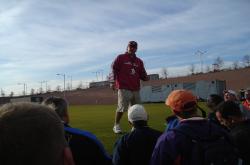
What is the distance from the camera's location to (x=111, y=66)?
12.3m

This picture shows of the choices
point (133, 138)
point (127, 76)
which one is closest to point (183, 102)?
point (133, 138)

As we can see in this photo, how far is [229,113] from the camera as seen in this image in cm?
586

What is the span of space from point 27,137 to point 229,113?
4349 mm

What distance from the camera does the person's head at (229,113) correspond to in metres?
5.81

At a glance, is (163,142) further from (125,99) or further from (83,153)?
(125,99)

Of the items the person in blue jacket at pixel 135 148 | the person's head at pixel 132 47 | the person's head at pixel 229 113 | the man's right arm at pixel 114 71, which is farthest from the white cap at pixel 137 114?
the man's right arm at pixel 114 71

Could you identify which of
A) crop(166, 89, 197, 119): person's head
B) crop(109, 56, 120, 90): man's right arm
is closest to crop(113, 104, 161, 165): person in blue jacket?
crop(166, 89, 197, 119): person's head

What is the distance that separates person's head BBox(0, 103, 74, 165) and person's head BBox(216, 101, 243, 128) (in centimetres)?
420

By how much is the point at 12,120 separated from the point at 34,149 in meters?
0.15

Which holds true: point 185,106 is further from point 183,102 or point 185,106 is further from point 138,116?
point 138,116

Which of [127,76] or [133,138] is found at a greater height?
[127,76]

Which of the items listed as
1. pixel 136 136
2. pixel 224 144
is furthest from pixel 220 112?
pixel 224 144

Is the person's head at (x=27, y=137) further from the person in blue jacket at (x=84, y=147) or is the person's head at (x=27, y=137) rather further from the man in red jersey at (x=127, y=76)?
the man in red jersey at (x=127, y=76)

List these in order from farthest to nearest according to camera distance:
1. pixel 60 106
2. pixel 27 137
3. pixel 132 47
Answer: pixel 132 47 → pixel 60 106 → pixel 27 137
